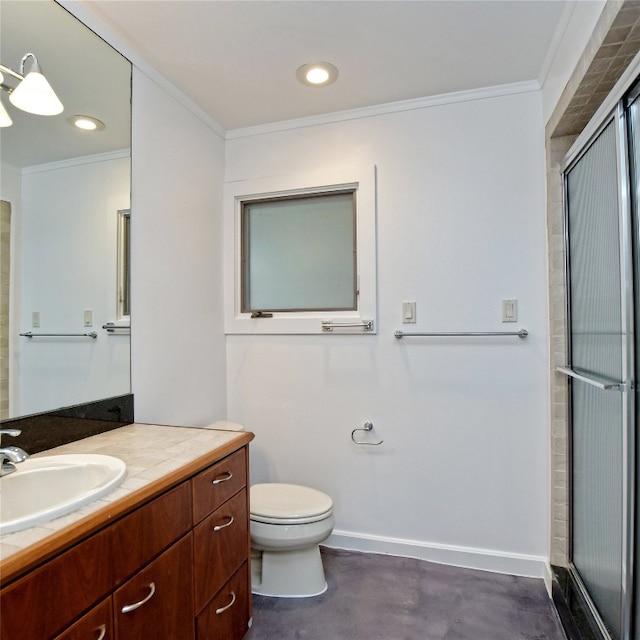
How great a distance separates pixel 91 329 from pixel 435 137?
1.88m

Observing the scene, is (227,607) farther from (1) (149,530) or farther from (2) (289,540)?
(1) (149,530)

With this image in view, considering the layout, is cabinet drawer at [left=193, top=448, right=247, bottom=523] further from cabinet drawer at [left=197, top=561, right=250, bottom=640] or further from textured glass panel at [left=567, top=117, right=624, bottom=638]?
textured glass panel at [left=567, top=117, right=624, bottom=638]

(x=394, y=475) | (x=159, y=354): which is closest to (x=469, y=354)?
(x=394, y=475)

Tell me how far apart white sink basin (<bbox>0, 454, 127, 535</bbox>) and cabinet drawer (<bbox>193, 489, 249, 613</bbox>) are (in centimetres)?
33

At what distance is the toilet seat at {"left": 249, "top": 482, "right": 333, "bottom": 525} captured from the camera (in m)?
1.76

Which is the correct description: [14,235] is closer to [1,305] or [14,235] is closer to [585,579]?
[1,305]

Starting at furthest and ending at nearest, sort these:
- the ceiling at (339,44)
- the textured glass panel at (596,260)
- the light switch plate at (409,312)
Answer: the light switch plate at (409,312) < the ceiling at (339,44) < the textured glass panel at (596,260)

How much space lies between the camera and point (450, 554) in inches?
80.8

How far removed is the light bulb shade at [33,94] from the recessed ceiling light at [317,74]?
3.40 feet

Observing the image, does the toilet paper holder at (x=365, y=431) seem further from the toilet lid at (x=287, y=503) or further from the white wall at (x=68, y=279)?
the white wall at (x=68, y=279)

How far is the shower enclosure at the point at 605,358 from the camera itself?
4.00 feet

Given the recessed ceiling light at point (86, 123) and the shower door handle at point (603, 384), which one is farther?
the recessed ceiling light at point (86, 123)

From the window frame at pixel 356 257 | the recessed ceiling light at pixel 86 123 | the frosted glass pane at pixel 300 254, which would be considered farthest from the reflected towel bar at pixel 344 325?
the recessed ceiling light at pixel 86 123

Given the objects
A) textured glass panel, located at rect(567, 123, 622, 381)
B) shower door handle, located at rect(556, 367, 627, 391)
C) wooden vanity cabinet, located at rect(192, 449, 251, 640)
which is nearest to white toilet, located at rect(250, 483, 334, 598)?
wooden vanity cabinet, located at rect(192, 449, 251, 640)
